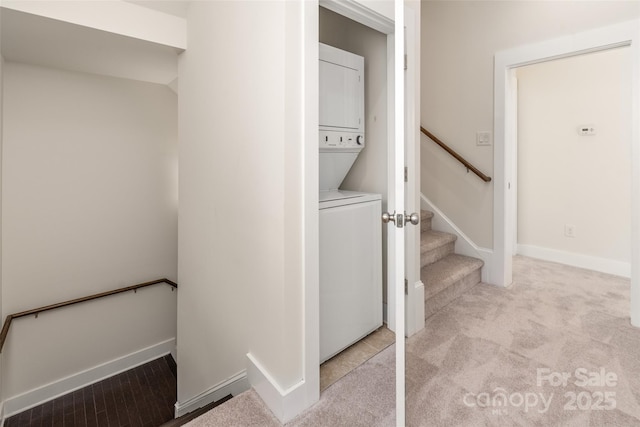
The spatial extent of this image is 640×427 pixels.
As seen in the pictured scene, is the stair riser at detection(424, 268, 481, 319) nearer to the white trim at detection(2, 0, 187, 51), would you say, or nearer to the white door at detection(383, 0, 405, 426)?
the white door at detection(383, 0, 405, 426)

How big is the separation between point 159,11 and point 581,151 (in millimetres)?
3994

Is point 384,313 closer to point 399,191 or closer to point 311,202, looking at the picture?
point 311,202

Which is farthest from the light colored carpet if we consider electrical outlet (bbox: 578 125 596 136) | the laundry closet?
electrical outlet (bbox: 578 125 596 136)

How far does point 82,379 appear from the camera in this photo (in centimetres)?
308

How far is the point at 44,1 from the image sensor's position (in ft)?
5.78

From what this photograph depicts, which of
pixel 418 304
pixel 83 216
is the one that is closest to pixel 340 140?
pixel 418 304

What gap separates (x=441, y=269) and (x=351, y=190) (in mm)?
1046

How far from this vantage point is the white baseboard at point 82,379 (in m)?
2.72

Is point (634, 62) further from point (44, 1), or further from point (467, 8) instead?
point (44, 1)

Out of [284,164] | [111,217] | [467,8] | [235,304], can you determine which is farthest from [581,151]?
[111,217]

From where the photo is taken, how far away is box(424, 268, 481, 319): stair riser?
231 cm

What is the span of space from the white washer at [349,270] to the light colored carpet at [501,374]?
0.22 meters

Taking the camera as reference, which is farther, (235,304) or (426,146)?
(426,146)

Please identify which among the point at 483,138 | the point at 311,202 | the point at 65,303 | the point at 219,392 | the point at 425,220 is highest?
the point at 483,138
